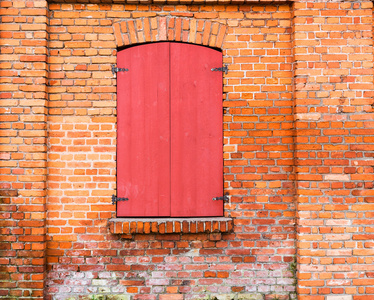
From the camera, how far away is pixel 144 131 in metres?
3.46

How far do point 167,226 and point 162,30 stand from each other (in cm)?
207

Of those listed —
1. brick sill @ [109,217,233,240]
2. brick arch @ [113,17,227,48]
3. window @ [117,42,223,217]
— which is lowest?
brick sill @ [109,217,233,240]

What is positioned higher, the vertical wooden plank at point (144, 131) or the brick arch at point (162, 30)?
the brick arch at point (162, 30)

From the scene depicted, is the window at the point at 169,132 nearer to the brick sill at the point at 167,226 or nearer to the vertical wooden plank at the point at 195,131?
the vertical wooden plank at the point at 195,131

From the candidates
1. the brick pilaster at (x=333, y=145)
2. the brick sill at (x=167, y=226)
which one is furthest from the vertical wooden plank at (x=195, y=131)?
the brick pilaster at (x=333, y=145)

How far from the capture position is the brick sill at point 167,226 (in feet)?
11.0

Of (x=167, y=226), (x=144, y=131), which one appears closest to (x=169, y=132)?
(x=144, y=131)

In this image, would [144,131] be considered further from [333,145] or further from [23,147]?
[333,145]

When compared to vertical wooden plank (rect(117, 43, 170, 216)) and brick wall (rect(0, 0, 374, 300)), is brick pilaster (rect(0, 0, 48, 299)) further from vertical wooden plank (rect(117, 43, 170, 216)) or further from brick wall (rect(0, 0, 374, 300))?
vertical wooden plank (rect(117, 43, 170, 216))

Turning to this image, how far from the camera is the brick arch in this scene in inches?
136

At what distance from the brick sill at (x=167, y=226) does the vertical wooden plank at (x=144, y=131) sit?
121mm

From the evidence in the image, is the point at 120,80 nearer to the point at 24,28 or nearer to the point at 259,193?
the point at 24,28

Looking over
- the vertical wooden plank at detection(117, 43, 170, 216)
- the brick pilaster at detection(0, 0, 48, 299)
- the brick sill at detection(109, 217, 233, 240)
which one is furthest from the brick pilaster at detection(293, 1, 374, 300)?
the brick pilaster at detection(0, 0, 48, 299)

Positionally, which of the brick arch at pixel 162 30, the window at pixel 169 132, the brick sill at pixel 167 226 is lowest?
the brick sill at pixel 167 226
